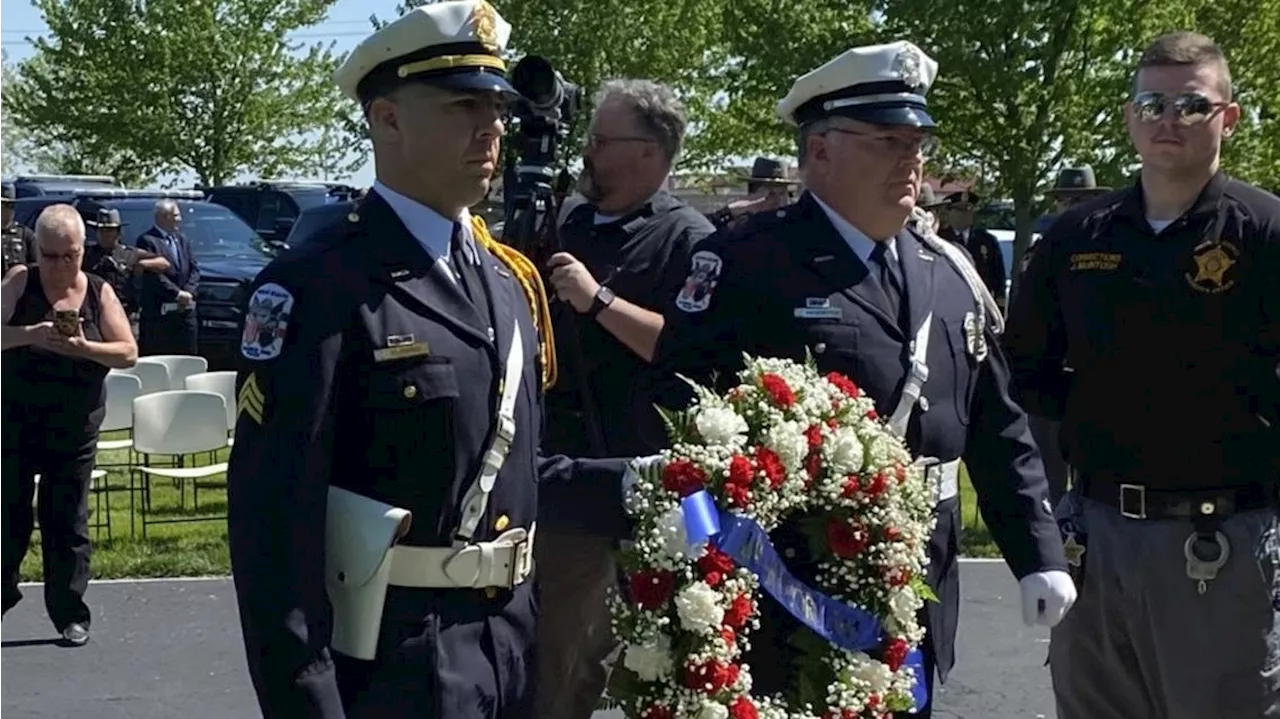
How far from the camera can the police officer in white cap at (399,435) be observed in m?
2.96

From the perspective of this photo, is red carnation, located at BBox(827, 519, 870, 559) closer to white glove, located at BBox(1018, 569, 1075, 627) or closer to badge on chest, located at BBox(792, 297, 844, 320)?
badge on chest, located at BBox(792, 297, 844, 320)

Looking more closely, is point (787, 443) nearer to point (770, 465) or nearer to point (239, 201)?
point (770, 465)

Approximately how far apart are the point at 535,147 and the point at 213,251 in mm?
17033

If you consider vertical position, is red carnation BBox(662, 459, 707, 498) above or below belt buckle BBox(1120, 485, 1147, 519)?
above

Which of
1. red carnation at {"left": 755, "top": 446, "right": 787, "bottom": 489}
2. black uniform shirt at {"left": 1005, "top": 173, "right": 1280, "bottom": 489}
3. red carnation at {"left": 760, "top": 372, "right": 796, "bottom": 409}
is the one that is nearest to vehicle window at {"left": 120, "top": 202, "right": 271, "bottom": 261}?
black uniform shirt at {"left": 1005, "top": 173, "right": 1280, "bottom": 489}

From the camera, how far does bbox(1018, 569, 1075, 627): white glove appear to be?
13.5 feet

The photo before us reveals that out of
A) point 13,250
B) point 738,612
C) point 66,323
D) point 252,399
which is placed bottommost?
point 13,250

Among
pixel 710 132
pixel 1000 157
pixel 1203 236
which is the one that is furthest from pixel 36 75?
pixel 1203 236

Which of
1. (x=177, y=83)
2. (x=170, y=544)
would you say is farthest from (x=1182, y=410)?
(x=177, y=83)

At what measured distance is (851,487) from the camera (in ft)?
11.4

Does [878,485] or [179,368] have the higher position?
[878,485]

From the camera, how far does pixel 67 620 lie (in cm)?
818

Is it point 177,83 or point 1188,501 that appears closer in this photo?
point 1188,501

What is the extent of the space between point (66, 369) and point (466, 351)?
5701 mm
